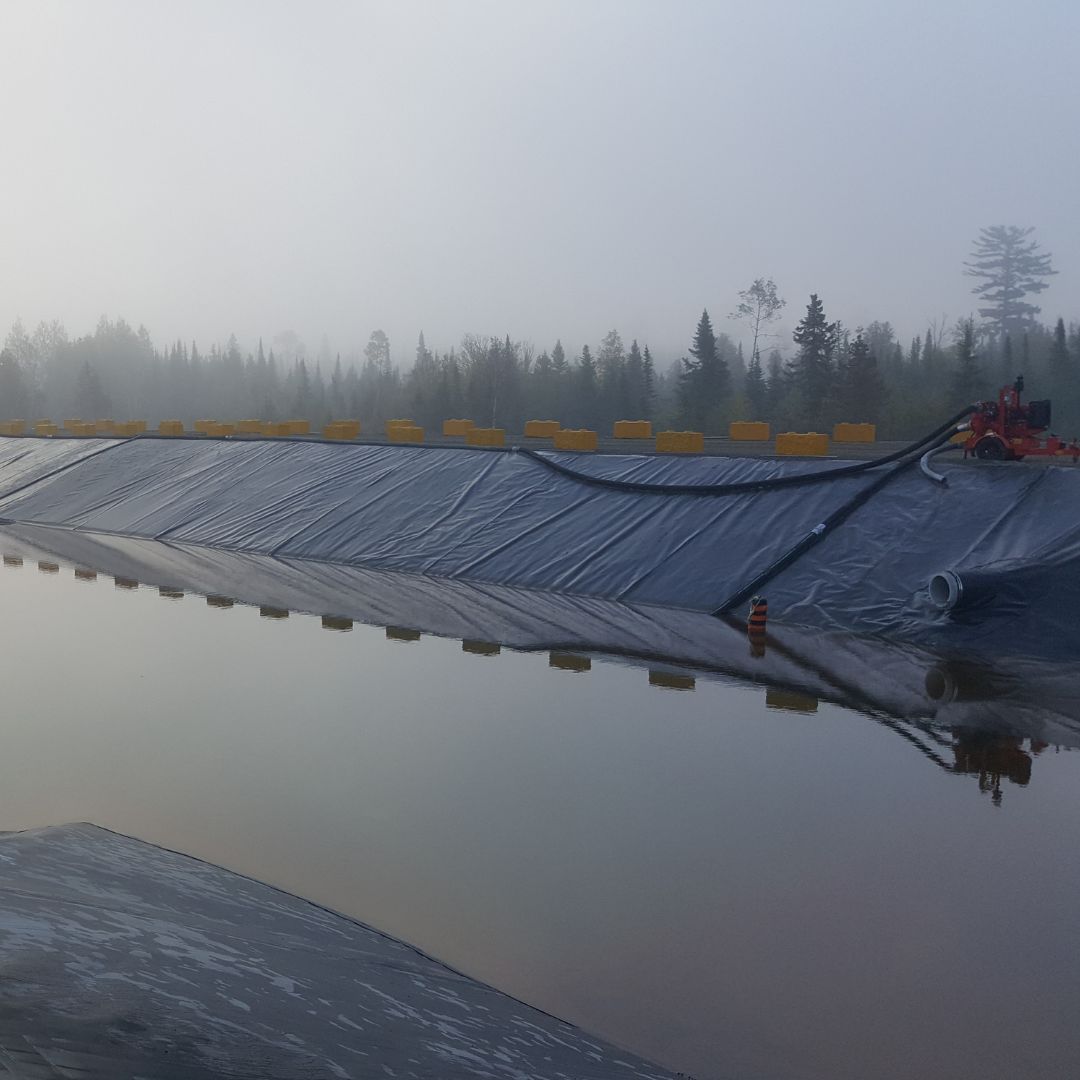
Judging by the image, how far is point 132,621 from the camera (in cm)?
1666

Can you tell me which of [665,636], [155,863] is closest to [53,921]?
[155,863]

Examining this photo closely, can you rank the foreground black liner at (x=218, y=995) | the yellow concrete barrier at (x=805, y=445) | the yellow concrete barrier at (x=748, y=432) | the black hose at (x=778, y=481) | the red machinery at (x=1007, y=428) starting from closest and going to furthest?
the foreground black liner at (x=218, y=995) → the black hose at (x=778, y=481) → the red machinery at (x=1007, y=428) → the yellow concrete barrier at (x=805, y=445) → the yellow concrete barrier at (x=748, y=432)

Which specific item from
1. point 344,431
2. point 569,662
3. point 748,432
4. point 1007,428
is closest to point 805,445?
point 748,432

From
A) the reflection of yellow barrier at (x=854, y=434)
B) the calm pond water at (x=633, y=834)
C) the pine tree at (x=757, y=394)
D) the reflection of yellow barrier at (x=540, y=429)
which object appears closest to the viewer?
the calm pond water at (x=633, y=834)

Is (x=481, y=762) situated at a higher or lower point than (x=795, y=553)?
lower

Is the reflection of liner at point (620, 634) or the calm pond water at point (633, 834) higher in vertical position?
the reflection of liner at point (620, 634)

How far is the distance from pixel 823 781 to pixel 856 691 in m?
3.27

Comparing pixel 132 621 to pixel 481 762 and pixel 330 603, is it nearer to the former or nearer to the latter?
pixel 330 603

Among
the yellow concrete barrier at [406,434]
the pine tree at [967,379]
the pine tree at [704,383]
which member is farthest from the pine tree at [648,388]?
the yellow concrete barrier at [406,434]

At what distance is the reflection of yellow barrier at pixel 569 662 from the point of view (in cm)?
1372

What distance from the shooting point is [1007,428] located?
2081 centimetres

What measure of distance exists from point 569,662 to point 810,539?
586 centimetres

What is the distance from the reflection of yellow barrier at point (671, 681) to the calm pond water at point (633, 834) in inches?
12.0

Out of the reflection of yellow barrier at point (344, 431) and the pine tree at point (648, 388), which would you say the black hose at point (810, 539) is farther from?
the pine tree at point (648, 388)
